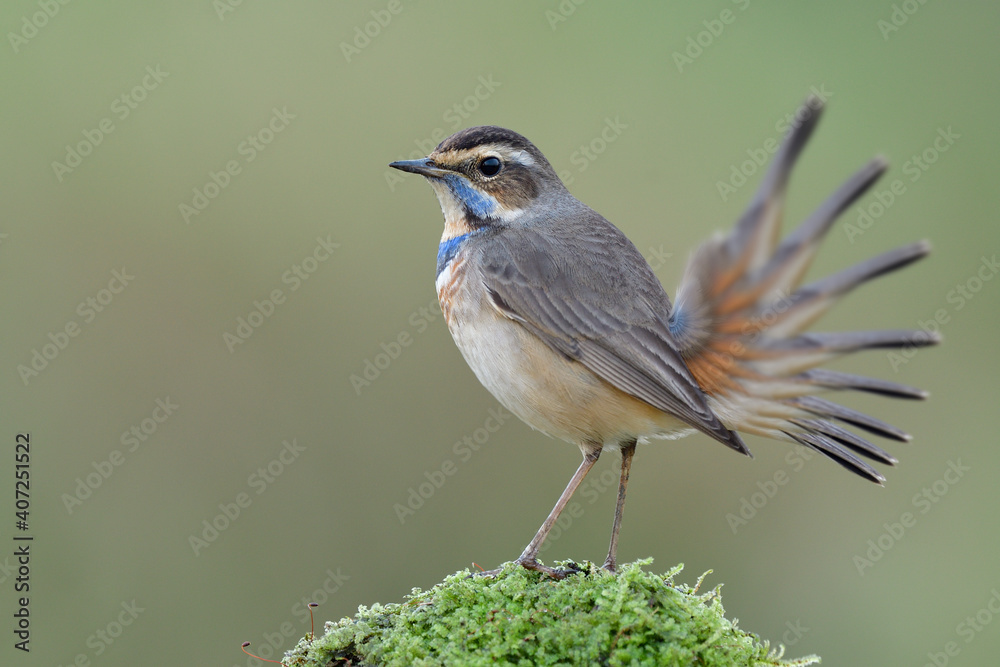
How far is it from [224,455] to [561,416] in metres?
5.10

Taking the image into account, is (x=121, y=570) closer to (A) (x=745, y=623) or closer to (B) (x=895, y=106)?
(A) (x=745, y=623)

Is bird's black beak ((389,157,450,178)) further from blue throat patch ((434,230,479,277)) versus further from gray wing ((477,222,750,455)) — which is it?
gray wing ((477,222,750,455))

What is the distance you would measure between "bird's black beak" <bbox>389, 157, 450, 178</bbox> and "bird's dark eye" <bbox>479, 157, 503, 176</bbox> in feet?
0.78

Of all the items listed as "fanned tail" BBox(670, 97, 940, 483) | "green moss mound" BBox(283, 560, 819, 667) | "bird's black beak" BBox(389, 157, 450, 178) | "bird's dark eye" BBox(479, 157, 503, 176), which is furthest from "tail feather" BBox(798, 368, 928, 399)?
"bird's black beak" BBox(389, 157, 450, 178)

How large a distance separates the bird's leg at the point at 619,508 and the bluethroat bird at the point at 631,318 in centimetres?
1

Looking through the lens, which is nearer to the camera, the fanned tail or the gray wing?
the fanned tail

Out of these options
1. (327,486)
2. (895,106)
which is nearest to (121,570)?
(327,486)

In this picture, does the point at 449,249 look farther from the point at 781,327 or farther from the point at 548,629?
the point at 548,629

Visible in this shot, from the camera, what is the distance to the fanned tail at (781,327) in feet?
12.0

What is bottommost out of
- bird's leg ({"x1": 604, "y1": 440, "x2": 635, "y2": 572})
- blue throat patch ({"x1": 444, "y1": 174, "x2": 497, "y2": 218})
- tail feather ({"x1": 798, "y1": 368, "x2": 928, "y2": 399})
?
bird's leg ({"x1": 604, "y1": 440, "x2": 635, "y2": 572})

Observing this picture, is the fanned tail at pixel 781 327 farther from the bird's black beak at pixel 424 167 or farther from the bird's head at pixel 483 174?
the bird's black beak at pixel 424 167

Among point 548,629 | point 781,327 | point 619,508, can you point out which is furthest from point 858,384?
point 548,629

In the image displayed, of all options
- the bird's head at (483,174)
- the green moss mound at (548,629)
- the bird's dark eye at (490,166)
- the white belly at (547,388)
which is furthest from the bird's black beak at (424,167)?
the green moss mound at (548,629)

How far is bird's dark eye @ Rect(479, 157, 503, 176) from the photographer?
5902mm
